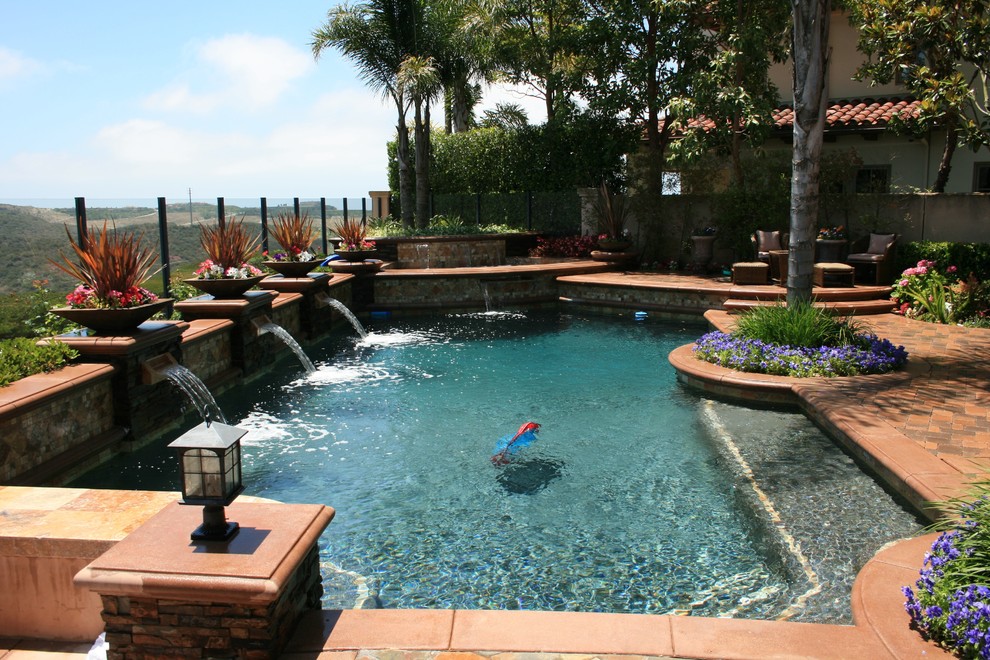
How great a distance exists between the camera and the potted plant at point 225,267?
35.2ft

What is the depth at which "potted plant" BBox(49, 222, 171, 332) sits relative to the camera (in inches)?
303

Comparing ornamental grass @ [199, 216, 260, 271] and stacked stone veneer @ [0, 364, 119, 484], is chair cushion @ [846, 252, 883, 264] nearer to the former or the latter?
ornamental grass @ [199, 216, 260, 271]

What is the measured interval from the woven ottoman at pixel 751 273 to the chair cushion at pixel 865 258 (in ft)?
5.24

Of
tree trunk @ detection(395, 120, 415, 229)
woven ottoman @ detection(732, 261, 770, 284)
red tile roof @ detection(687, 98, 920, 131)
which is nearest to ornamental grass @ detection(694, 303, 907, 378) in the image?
woven ottoman @ detection(732, 261, 770, 284)

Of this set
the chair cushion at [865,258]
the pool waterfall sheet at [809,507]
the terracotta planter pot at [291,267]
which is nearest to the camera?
the pool waterfall sheet at [809,507]

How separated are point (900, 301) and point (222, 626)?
533 inches

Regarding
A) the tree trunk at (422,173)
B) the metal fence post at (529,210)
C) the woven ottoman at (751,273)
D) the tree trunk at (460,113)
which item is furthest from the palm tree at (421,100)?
the woven ottoman at (751,273)

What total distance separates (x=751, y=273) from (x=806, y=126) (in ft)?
19.4

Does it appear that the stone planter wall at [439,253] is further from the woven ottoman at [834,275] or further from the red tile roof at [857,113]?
the woven ottoman at [834,275]

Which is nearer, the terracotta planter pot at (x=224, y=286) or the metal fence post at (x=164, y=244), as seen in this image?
the terracotta planter pot at (x=224, y=286)

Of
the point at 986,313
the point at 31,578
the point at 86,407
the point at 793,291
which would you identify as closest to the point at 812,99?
the point at 793,291

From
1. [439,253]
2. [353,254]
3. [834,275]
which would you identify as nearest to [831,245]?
[834,275]

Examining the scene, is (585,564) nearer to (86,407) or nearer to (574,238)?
(86,407)

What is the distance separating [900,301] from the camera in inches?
549
